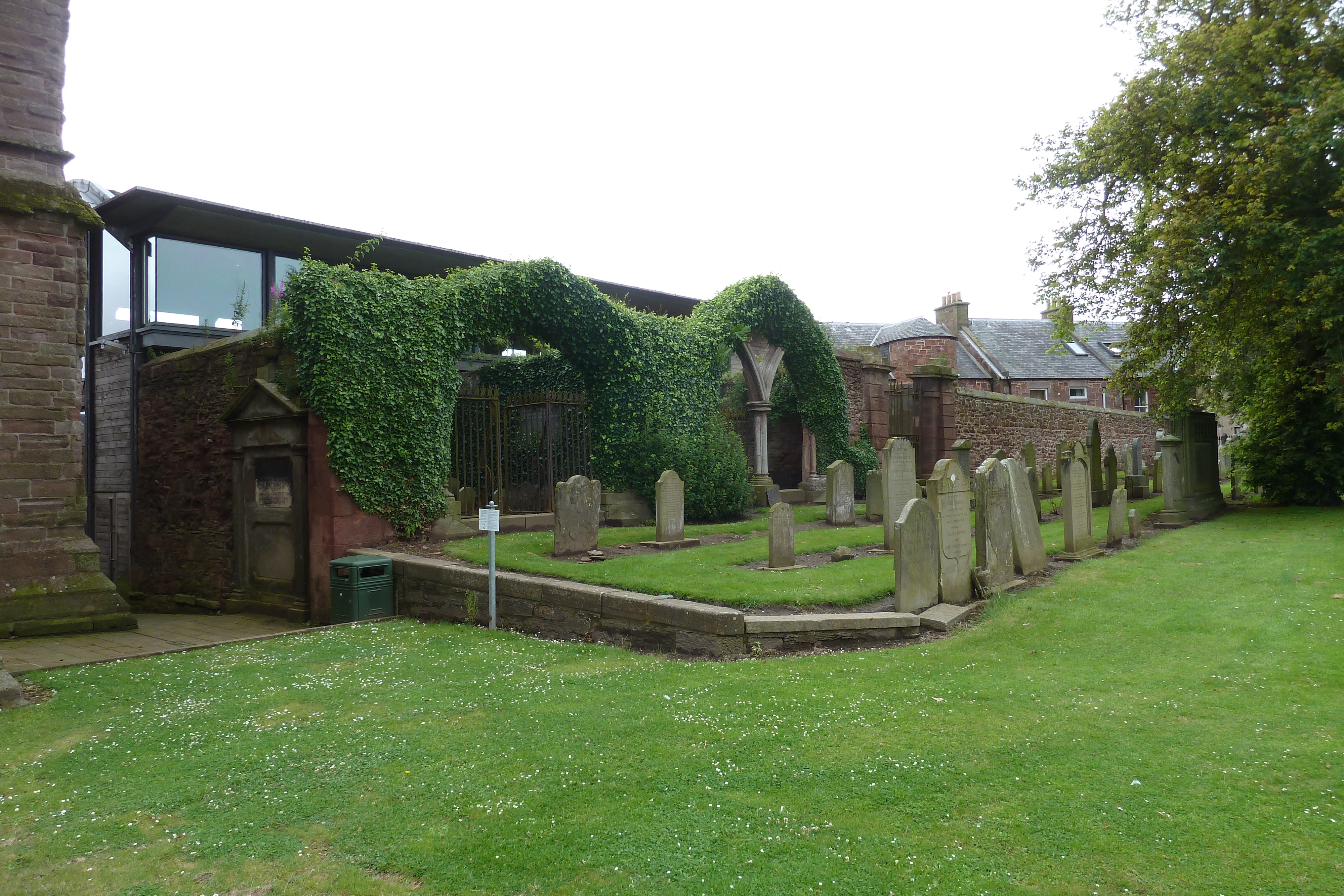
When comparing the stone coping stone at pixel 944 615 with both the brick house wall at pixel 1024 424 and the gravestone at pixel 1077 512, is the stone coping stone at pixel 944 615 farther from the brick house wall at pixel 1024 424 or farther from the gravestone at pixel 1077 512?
the brick house wall at pixel 1024 424

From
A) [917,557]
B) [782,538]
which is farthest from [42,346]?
[917,557]

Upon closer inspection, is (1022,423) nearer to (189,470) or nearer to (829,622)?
(829,622)

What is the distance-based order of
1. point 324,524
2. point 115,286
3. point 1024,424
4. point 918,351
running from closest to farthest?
point 324,524, point 115,286, point 1024,424, point 918,351

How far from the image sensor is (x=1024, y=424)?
26.0 meters

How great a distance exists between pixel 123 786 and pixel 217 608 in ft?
31.6

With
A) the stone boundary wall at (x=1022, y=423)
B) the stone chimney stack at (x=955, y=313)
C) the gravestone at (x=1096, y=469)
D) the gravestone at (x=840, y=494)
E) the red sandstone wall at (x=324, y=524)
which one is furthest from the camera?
the stone chimney stack at (x=955, y=313)

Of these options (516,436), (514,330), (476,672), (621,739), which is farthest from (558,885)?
(516,436)

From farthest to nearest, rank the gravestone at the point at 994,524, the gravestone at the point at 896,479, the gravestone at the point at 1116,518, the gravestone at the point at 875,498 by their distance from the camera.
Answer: the gravestone at the point at 875,498, the gravestone at the point at 896,479, the gravestone at the point at 1116,518, the gravestone at the point at 994,524

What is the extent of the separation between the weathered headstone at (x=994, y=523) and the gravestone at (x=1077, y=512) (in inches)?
83.9

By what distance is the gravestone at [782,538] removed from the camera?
9539 millimetres

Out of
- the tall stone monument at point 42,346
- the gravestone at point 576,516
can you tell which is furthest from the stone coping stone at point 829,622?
the tall stone monument at point 42,346

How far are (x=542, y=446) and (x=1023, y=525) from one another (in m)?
9.44

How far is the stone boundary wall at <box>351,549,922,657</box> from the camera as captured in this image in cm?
665

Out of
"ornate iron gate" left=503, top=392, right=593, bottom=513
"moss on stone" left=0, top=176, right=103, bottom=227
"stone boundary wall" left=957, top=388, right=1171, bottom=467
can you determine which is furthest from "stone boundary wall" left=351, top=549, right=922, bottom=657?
"stone boundary wall" left=957, top=388, right=1171, bottom=467
